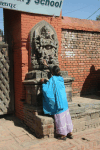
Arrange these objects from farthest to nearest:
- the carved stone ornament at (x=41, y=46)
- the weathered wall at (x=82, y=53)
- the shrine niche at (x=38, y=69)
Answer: the weathered wall at (x=82, y=53) < the carved stone ornament at (x=41, y=46) < the shrine niche at (x=38, y=69)

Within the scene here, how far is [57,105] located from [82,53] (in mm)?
2894

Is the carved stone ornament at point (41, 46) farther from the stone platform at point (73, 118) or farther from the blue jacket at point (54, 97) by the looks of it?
the stone platform at point (73, 118)

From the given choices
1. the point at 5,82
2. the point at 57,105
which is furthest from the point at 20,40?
the point at 57,105

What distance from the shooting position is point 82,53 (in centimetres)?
578

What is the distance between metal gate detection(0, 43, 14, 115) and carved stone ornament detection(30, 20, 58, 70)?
945mm

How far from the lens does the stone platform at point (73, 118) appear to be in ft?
11.8

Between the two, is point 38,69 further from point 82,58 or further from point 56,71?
point 82,58

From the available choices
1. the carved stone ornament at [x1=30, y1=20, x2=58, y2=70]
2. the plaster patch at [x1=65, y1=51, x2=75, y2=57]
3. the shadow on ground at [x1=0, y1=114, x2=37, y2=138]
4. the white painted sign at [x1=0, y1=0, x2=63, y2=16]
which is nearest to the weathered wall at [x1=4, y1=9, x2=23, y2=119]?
the shadow on ground at [x1=0, y1=114, x2=37, y2=138]

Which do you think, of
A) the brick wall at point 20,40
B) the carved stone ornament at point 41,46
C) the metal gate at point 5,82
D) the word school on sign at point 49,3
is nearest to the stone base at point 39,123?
the brick wall at point 20,40

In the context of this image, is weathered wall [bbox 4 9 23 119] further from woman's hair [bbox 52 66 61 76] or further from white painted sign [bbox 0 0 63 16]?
woman's hair [bbox 52 66 61 76]

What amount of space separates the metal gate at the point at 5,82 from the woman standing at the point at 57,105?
5.26ft

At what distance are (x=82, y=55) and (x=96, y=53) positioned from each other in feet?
2.23

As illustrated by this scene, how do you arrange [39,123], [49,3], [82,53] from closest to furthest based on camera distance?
[39,123], [49,3], [82,53]

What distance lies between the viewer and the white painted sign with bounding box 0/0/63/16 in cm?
408
